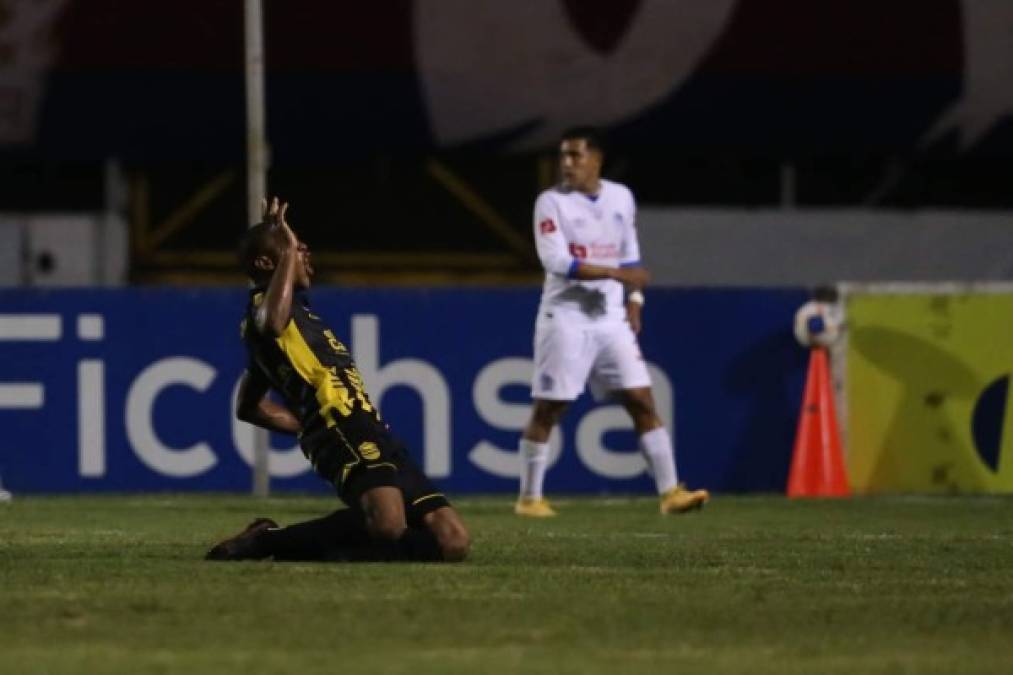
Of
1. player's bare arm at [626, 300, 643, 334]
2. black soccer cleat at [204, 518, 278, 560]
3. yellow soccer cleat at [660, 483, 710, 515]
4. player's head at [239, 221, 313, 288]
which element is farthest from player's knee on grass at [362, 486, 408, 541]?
player's bare arm at [626, 300, 643, 334]

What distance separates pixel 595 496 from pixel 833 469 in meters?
1.47

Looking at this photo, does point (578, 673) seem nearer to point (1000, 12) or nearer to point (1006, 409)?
point (1006, 409)

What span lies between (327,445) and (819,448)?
19.8ft

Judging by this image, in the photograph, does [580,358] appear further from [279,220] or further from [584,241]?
[279,220]

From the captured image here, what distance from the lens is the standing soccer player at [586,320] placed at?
45.5ft

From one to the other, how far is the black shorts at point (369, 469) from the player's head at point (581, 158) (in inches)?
150

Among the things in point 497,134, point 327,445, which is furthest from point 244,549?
point 497,134

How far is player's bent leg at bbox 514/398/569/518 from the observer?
1401 cm

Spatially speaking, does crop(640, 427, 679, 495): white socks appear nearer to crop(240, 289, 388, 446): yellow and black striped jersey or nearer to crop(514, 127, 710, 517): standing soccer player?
crop(514, 127, 710, 517): standing soccer player

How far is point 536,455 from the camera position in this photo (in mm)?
14023

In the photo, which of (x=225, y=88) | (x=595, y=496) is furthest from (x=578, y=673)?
(x=225, y=88)

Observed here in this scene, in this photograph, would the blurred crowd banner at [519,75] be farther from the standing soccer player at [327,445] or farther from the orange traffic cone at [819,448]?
the standing soccer player at [327,445]

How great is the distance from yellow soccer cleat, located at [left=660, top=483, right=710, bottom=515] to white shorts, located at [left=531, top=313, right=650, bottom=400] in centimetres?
61

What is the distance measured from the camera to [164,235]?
21.8m
